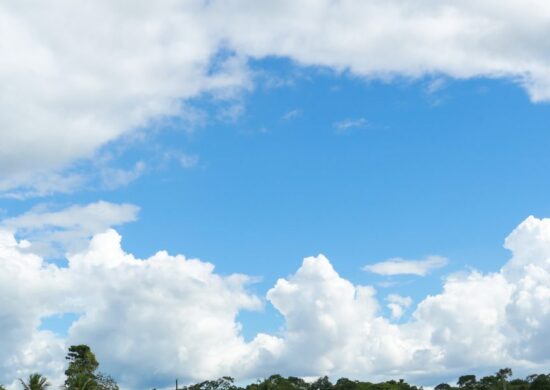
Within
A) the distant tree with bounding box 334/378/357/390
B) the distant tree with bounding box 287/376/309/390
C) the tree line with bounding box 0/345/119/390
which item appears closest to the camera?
the tree line with bounding box 0/345/119/390

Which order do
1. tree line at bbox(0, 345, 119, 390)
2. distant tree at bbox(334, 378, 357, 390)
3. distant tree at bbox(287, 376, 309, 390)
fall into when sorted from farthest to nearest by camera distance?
1. distant tree at bbox(287, 376, 309, 390)
2. distant tree at bbox(334, 378, 357, 390)
3. tree line at bbox(0, 345, 119, 390)

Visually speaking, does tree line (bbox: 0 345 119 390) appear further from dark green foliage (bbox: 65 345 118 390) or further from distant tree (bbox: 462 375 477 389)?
distant tree (bbox: 462 375 477 389)

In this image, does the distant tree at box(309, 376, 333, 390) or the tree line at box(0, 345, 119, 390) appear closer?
the tree line at box(0, 345, 119, 390)

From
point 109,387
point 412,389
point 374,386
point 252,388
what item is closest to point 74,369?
point 109,387

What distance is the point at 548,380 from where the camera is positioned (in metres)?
99.6

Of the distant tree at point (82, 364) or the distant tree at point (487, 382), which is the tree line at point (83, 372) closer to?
the distant tree at point (82, 364)

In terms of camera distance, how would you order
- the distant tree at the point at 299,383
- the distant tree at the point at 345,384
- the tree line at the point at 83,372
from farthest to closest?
the distant tree at the point at 299,383 < the distant tree at the point at 345,384 < the tree line at the point at 83,372

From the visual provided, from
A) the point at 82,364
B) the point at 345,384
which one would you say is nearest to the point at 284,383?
the point at 345,384

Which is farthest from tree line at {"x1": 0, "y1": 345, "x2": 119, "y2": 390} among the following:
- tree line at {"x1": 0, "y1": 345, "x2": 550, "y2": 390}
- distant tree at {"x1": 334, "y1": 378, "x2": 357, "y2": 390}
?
distant tree at {"x1": 334, "y1": 378, "x2": 357, "y2": 390}

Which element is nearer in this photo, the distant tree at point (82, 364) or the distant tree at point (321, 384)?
the distant tree at point (82, 364)

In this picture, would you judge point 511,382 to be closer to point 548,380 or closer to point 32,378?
point 548,380

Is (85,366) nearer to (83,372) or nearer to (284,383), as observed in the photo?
(83,372)

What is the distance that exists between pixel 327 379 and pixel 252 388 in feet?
158

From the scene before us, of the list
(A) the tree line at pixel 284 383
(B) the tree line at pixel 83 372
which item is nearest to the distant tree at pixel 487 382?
(A) the tree line at pixel 284 383
